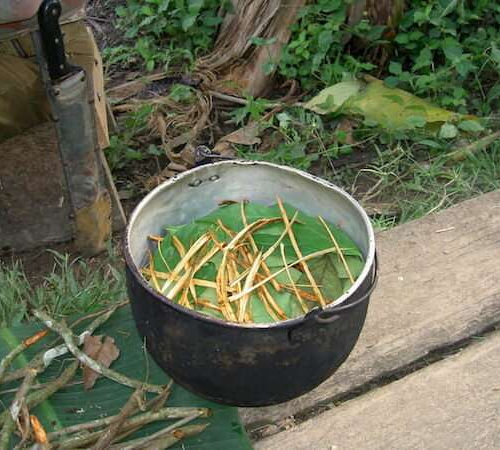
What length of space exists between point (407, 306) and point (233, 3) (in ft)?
6.16

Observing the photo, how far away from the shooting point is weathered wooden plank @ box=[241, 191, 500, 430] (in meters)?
1.93

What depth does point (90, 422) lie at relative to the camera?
1776 millimetres

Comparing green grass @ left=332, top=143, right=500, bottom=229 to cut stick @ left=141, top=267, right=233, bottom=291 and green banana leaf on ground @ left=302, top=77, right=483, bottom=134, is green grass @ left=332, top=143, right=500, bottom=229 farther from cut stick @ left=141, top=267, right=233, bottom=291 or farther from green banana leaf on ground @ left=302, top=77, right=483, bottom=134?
cut stick @ left=141, top=267, right=233, bottom=291

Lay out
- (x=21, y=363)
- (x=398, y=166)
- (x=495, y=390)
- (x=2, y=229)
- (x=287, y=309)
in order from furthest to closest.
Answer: (x=398, y=166) < (x=2, y=229) < (x=21, y=363) < (x=495, y=390) < (x=287, y=309)

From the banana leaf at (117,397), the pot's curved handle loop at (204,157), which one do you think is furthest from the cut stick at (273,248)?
the banana leaf at (117,397)

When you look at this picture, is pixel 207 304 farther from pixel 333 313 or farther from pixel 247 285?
pixel 333 313

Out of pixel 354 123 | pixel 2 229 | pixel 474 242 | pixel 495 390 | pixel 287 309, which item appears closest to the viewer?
pixel 287 309

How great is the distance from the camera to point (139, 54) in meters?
3.66

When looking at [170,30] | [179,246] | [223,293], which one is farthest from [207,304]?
[170,30]

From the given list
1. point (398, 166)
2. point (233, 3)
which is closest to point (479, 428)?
point (398, 166)

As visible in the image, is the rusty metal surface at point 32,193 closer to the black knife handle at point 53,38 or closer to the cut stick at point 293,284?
the black knife handle at point 53,38

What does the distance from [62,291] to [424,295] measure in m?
1.01

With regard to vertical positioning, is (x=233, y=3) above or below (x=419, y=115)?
above

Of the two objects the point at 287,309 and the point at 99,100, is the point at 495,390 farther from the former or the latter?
the point at 99,100
